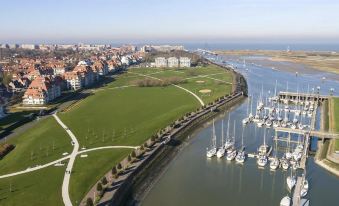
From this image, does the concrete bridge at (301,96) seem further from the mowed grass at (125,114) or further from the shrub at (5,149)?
the shrub at (5,149)

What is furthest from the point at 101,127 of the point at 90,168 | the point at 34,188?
the point at 34,188

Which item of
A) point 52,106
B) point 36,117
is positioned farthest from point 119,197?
point 52,106

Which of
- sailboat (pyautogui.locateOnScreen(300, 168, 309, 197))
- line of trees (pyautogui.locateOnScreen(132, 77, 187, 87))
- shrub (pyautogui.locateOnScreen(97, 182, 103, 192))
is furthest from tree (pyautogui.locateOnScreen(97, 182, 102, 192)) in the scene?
line of trees (pyautogui.locateOnScreen(132, 77, 187, 87))

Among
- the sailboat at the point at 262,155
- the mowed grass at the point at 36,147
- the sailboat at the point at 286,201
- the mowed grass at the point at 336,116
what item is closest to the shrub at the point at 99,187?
the mowed grass at the point at 36,147

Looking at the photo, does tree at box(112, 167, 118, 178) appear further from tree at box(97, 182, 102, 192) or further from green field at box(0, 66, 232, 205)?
tree at box(97, 182, 102, 192)

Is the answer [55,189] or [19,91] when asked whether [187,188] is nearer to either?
[55,189]

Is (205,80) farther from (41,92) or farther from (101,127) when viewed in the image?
(101,127)

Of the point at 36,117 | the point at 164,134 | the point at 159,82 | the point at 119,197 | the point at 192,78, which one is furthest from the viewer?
the point at 192,78
